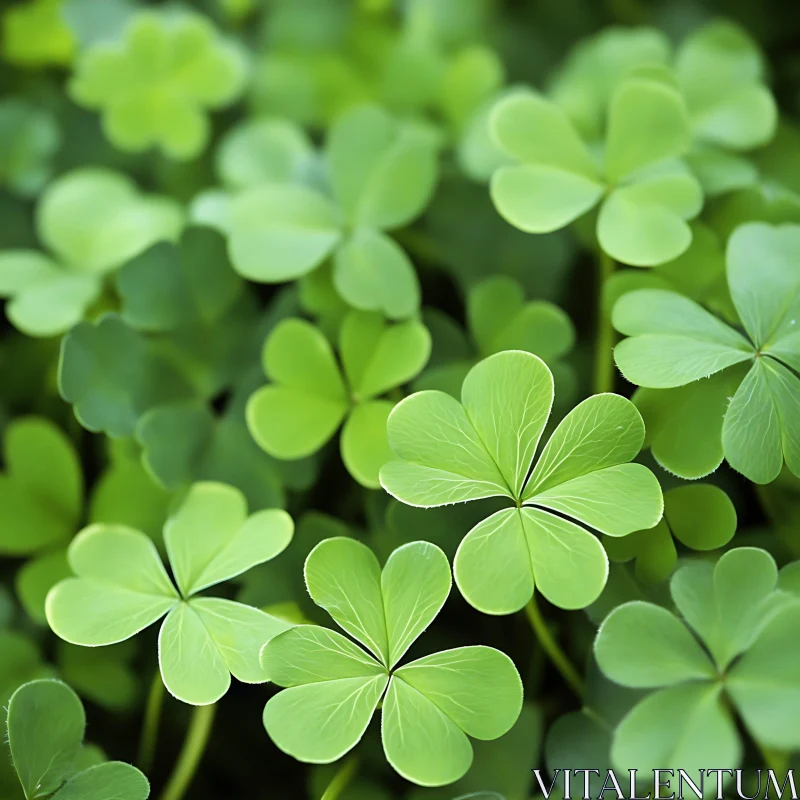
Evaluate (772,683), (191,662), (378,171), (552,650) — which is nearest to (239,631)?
(191,662)

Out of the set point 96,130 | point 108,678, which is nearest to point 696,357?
point 108,678

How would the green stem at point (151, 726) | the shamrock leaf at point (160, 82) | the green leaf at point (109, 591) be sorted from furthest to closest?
1. the shamrock leaf at point (160, 82)
2. the green stem at point (151, 726)
3. the green leaf at point (109, 591)

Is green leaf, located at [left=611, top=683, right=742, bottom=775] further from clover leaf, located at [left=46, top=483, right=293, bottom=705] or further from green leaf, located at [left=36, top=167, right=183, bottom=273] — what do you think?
green leaf, located at [left=36, top=167, right=183, bottom=273]

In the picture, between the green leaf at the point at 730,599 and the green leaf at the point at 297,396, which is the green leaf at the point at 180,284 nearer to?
the green leaf at the point at 297,396

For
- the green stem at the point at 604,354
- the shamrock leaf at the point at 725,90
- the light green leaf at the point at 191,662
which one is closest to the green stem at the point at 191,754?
the light green leaf at the point at 191,662

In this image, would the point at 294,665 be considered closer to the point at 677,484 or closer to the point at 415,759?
the point at 415,759

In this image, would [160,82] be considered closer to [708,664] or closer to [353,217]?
[353,217]
